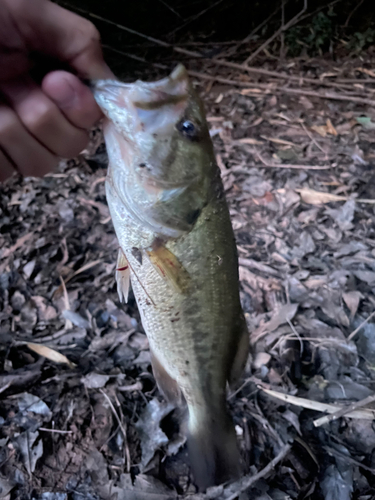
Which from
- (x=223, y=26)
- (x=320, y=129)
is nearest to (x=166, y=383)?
(x=320, y=129)

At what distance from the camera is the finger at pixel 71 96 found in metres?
1.07

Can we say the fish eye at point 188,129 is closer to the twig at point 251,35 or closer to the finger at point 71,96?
the finger at point 71,96

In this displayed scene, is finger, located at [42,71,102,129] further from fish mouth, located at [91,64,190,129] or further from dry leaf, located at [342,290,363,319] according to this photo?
dry leaf, located at [342,290,363,319]

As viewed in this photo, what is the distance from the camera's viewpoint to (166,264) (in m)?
1.15

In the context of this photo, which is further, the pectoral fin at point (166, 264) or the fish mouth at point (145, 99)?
the pectoral fin at point (166, 264)

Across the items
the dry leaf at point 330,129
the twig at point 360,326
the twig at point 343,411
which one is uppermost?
the dry leaf at point 330,129

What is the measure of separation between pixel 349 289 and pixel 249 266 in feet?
2.14

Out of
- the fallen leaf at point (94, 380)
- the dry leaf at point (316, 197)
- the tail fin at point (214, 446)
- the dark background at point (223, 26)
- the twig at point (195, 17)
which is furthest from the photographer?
the twig at point (195, 17)

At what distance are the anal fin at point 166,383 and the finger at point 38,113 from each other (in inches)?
33.8

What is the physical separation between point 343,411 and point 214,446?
0.75 meters

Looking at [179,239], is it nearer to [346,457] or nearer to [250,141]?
[346,457]

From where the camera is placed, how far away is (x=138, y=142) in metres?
1.09

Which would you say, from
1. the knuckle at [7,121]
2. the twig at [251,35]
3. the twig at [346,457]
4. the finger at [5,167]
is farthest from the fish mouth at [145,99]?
the twig at [251,35]

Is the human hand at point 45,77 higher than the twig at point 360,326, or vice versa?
the human hand at point 45,77
